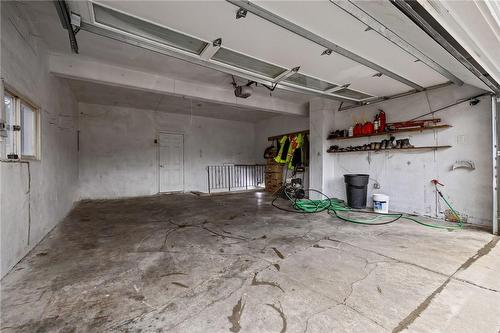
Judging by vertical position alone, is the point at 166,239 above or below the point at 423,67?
below

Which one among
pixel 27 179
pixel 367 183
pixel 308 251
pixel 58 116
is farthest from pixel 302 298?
pixel 58 116

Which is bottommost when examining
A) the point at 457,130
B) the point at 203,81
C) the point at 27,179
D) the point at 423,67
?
the point at 27,179

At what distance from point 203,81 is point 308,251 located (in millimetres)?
3781

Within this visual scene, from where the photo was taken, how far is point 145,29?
2.30 meters

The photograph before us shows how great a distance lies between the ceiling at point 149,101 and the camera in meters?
5.16

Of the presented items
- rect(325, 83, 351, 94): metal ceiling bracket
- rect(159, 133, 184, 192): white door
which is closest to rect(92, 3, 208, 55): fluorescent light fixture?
rect(325, 83, 351, 94): metal ceiling bracket

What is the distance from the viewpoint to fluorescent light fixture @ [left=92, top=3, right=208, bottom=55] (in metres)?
2.09

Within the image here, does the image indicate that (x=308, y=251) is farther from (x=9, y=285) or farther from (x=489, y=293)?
(x=9, y=285)

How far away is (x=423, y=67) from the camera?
3.20m

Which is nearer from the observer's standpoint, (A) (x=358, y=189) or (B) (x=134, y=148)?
(A) (x=358, y=189)

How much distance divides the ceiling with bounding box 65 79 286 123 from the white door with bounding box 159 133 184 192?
0.97 m

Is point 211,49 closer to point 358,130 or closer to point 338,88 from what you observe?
point 338,88

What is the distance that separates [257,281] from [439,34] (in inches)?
105

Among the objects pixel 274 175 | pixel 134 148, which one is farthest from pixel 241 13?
pixel 134 148
